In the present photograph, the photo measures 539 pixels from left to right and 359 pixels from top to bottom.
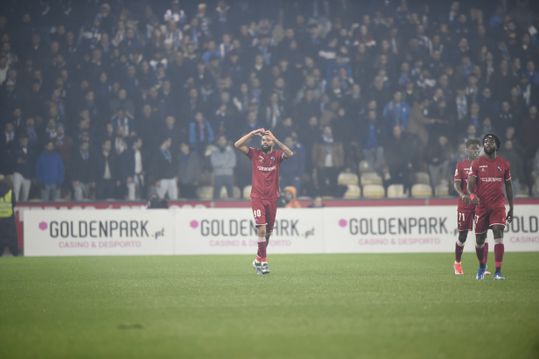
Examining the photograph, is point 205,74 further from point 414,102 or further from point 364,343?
point 364,343

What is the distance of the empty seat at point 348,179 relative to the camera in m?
28.5

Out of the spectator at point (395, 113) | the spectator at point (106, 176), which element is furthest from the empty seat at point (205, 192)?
the spectator at point (395, 113)

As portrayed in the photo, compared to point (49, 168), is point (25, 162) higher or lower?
higher

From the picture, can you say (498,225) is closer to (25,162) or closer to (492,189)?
(492,189)

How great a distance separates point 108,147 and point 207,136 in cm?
332

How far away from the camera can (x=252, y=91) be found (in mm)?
29609

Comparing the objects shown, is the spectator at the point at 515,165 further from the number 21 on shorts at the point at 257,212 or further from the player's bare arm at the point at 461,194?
the number 21 on shorts at the point at 257,212

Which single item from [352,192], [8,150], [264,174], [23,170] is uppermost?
[8,150]

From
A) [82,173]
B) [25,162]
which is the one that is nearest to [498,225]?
[82,173]

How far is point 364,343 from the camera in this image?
26.3 ft

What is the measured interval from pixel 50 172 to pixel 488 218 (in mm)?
16967

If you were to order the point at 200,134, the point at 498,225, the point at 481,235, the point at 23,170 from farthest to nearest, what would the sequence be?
the point at 200,134 < the point at 23,170 < the point at 481,235 < the point at 498,225

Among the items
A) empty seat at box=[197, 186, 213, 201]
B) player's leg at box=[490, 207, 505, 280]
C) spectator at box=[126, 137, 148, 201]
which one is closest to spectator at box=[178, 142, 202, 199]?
empty seat at box=[197, 186, 213, 201]

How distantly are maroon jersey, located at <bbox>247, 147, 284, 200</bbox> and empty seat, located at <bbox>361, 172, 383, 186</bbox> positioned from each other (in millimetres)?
11764
